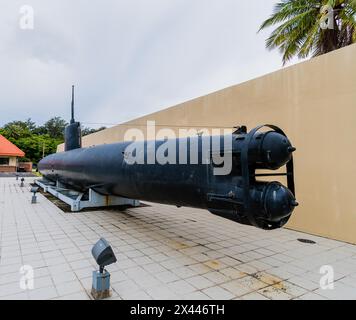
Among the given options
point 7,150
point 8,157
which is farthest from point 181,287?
point 8,157

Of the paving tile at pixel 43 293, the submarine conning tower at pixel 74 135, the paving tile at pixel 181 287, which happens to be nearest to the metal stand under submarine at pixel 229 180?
the paving tile at pixel 181 287

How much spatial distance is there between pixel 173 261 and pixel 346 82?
4.66m

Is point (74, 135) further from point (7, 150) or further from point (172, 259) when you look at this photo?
point (7, 150)

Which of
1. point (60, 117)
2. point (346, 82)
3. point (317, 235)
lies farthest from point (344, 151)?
point (60, 117)

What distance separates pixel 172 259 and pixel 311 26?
33.3 ft

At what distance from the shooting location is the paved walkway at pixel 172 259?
3.17 meters

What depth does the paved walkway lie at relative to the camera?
3174 mm

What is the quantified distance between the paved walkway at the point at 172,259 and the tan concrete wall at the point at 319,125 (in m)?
0.56

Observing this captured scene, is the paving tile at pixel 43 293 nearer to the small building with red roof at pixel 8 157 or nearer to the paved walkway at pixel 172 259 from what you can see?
the paved walkway at pixel 172 259

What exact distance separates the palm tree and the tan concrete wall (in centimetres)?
489

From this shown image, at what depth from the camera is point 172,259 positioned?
4199 mm

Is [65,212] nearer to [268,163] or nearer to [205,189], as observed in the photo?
[205,189]

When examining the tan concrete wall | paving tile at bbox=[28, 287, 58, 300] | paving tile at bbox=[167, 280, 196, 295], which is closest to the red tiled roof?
the tan concrete wall
